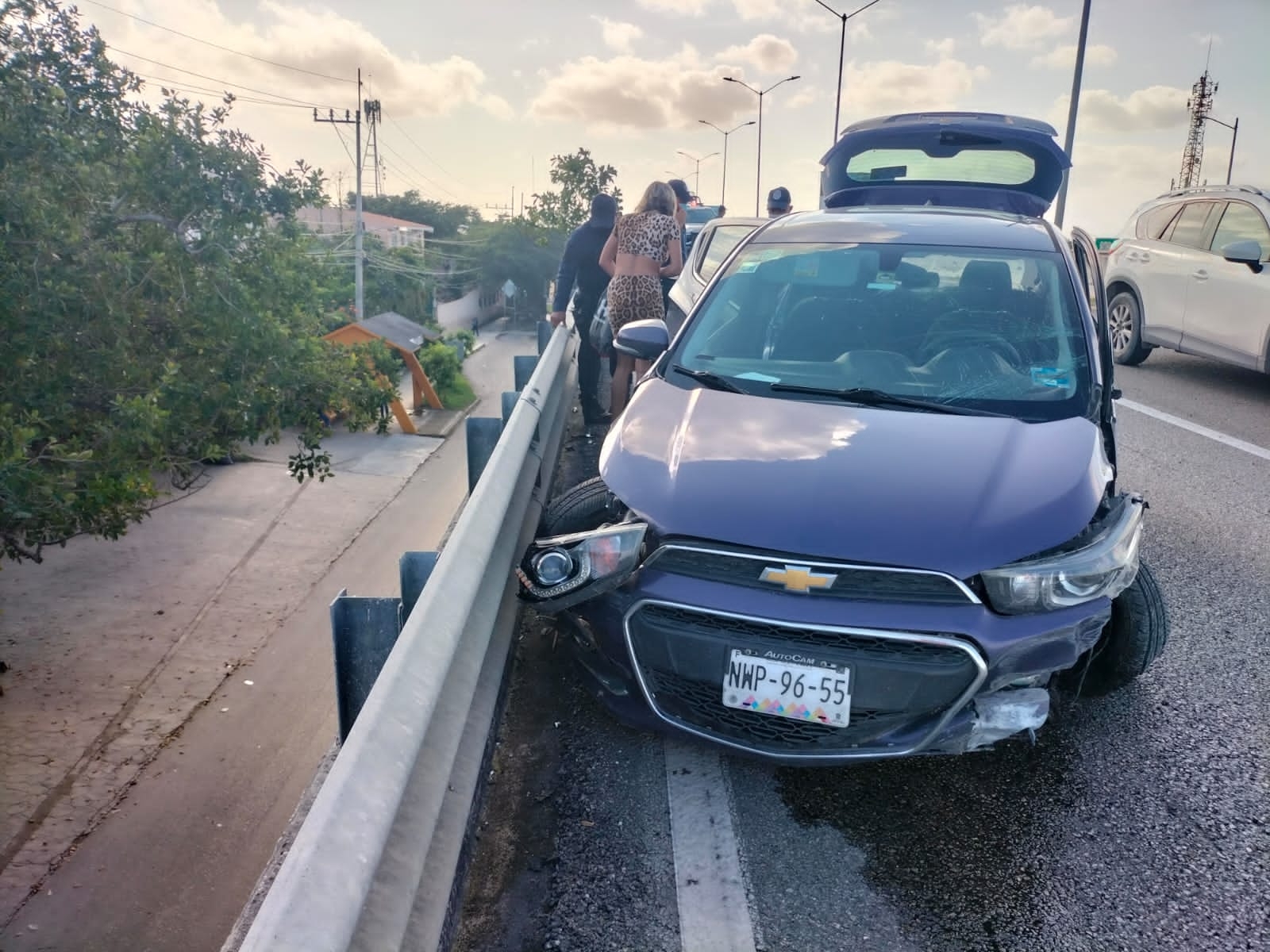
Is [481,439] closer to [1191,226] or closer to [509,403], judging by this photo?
[509,403]

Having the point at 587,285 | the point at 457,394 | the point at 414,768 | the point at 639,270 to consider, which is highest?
the point at 639,270

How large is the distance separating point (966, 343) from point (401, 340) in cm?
3216

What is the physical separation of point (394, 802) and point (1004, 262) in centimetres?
347

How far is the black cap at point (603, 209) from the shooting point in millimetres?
7883

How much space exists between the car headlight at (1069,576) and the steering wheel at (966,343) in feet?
3.76

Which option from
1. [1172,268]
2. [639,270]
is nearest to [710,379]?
[639,270]

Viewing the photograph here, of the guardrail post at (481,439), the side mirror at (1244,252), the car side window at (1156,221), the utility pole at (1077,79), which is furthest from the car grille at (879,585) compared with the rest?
the utility pole at (1077,79)

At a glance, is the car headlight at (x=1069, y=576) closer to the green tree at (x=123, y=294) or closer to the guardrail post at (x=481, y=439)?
the guardrail post at (x=481, y=439)

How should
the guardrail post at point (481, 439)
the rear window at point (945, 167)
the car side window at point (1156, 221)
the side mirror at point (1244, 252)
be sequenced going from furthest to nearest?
1. the car side window at point (1156, 221)
2. the side mirror at point (1244, 252)
3. the rear window at point (945, 167)
4. the guardrail post at point (481, 439)

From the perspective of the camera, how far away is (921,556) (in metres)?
2.69

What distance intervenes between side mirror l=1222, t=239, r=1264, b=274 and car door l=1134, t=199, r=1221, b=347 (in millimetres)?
1190

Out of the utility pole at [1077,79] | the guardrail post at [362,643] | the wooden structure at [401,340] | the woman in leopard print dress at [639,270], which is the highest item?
the utility pole at [1077,79]

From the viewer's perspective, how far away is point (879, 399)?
3.60 m

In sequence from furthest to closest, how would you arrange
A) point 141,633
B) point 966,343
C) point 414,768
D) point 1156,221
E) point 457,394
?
point 457,394 < point 141,633 < point 1156,221 < point 966,343 < point 414,768
